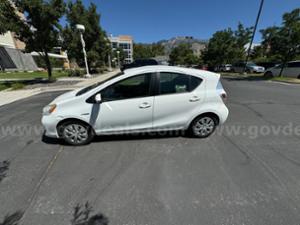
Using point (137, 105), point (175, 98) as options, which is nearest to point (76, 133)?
point (137, 105)

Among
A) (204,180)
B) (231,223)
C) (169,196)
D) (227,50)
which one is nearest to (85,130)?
(169,196)

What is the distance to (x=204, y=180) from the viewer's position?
102 inches

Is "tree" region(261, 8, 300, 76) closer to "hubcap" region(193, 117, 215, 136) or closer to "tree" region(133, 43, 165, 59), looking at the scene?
"hubcap" region(193, 117, 215, 136)

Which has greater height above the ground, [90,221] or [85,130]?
[85,130]

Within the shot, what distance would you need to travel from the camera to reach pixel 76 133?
11.7 ft

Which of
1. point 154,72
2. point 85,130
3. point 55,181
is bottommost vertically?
point 55,181

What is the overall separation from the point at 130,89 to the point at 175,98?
0.97 metres

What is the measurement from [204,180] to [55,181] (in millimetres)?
2349

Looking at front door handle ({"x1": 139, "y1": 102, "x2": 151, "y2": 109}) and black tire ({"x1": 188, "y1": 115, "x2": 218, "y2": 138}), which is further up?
front door handle ({"x1": 139, "y1": 102, "x2": 151, "y2": 109})

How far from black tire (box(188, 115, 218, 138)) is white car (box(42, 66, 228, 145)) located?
12 cm

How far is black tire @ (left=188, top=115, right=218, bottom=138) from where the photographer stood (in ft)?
12.5

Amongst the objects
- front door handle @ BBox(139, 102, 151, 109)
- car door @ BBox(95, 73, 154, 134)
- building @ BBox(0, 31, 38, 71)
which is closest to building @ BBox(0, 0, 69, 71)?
building @ BBox(0, 31, 38, 71)

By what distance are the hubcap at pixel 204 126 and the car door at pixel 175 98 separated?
14.0 inches

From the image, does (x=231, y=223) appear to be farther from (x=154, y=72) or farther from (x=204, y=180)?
(x=154, y=72)
